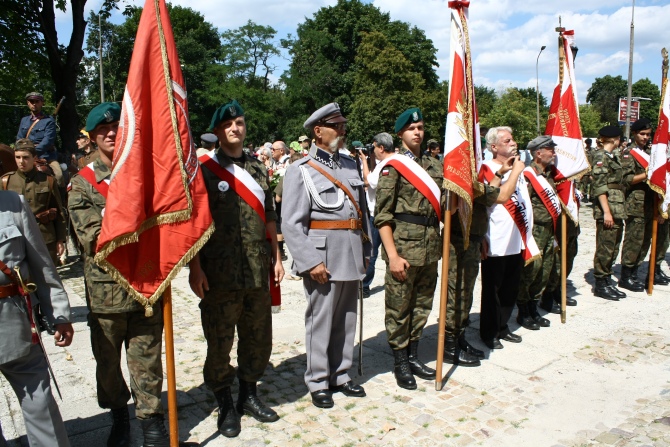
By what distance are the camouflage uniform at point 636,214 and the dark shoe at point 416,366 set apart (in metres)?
4.41

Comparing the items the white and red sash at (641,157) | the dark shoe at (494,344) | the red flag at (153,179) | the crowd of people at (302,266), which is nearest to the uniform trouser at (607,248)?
the white and red sash at (641,157)

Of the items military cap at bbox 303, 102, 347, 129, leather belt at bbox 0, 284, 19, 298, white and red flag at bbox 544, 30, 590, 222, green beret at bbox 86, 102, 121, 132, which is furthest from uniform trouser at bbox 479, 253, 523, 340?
leather belt at bbox 0, 284, 19, 298

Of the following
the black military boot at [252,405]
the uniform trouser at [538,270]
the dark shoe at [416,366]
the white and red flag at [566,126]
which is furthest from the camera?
the white and red flag at [566,126]

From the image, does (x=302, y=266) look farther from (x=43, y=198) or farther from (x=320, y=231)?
(x=43, y=198)

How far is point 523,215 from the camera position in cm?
553

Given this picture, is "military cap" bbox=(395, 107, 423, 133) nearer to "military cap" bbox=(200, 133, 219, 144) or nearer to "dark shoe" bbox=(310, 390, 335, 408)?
"dark shoe" bbox=(310, 390, 335, 408)

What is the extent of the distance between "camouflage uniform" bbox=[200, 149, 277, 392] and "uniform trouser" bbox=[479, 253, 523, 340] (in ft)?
8.14

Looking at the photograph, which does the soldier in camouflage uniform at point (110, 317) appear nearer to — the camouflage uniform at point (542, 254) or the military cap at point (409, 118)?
the military cap at point (409, 118)

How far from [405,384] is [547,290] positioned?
298 cm

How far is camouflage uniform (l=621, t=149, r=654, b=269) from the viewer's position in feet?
25.2

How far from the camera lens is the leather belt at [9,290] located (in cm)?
284

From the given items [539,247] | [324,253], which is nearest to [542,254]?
[539,247]

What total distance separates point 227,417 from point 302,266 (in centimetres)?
117

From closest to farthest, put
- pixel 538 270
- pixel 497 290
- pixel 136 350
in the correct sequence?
1. pixel 136 350
2. pixel 497 290
3. pixel 538 270
